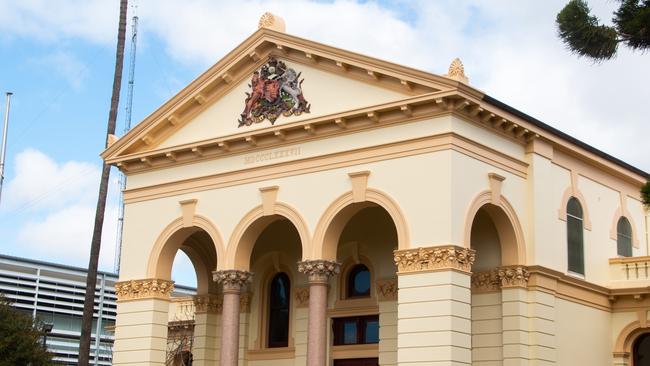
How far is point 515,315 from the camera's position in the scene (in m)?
28.3

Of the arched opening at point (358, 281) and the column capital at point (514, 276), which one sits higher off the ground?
the arched opening at point (358, 281)

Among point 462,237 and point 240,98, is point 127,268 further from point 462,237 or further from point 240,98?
point 462,237

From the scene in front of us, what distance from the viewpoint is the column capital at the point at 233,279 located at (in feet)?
99.9

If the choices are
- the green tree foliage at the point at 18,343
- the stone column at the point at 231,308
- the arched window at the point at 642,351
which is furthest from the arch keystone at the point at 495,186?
the green tree foliage at the point at 18,343

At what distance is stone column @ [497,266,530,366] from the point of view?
1106 inches

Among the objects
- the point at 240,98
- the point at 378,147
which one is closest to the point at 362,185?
the point at 378,147

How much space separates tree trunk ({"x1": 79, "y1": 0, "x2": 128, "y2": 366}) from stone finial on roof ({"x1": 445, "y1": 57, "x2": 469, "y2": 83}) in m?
13.3

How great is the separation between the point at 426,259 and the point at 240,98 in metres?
8.00

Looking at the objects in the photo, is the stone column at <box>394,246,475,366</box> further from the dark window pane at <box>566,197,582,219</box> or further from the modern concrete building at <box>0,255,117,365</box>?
the modern concrete building at <box>0,255,117,365</box>

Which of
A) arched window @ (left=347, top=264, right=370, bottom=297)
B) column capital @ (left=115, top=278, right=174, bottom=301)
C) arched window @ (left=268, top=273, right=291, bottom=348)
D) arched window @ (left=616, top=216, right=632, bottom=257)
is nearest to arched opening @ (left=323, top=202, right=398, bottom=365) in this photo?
arched window @ (left=347, top=264, right=370, bottom=297)

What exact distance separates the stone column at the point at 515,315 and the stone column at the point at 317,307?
425 cm

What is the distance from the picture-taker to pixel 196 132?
32.3 m

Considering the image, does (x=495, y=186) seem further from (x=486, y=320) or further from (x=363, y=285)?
(x=363, y=285)

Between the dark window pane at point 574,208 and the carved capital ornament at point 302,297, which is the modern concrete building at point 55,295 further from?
the dark window pane at point 574,208
